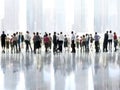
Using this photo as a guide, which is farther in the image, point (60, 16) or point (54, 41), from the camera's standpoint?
point (60, 16)

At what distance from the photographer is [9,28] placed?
34969 millimetres

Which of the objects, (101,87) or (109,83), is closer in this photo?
(101,87)

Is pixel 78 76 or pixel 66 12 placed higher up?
pixel 66 12

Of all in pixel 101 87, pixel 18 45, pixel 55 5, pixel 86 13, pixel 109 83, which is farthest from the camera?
pixel 86 13

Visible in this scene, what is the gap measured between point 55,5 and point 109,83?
3064cm

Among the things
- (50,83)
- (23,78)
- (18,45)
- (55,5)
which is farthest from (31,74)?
(55,5)

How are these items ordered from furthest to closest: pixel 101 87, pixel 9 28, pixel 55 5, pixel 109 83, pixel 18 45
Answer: pixel 55 5 < pixel 9 28 < pixel 18 45 < pixel 109 83 < pixel 101 87

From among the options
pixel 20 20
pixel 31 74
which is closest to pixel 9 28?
pixel 20 20

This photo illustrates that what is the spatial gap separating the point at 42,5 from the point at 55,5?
241 centimetres

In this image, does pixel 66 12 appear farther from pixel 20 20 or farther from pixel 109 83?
pixel 109 83

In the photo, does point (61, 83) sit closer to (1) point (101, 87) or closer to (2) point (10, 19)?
(1) point (101, 87)

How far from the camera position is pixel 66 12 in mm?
39094

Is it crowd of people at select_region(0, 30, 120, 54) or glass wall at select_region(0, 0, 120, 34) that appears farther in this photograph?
glass wall at select_region(0, 0, 120, 34)

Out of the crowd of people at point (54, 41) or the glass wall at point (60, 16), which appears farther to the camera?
the glass wall at point (60, 16)
